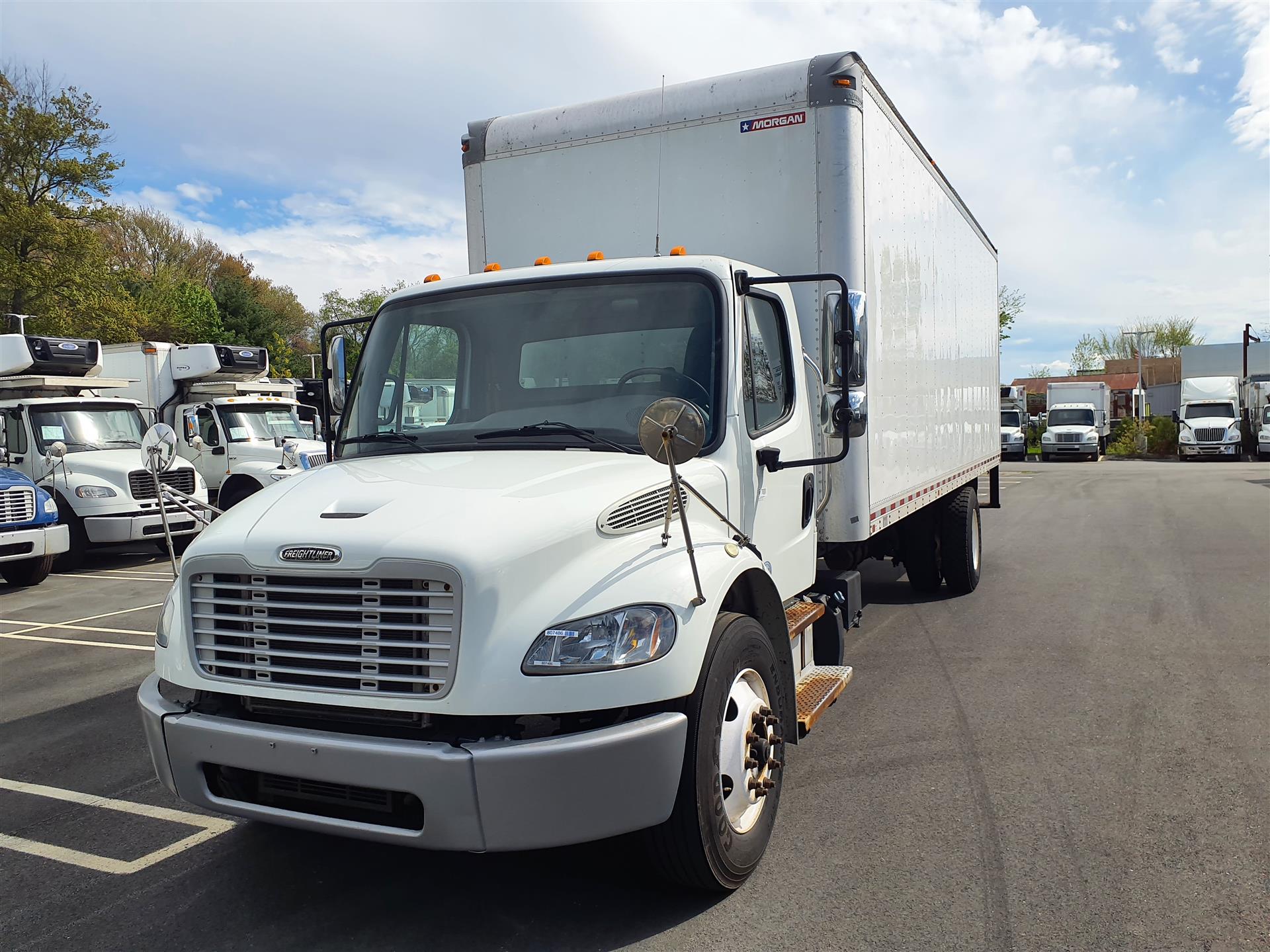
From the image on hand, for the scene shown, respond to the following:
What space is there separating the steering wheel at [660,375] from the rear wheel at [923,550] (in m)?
5.42

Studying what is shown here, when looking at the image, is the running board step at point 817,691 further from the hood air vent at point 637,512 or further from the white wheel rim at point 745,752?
the hood air vent at point 637,512

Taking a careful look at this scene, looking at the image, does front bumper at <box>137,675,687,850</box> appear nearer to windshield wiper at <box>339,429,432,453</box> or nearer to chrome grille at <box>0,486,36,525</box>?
windshield wiper at <box>339,429,432,453</box>

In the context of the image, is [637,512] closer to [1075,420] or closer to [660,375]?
[660,375]

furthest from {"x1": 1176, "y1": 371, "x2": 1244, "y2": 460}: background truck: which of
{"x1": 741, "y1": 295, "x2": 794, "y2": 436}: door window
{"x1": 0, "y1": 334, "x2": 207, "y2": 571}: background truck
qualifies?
{"x1": 741, "y1": 295, "x2": 794, "y2": 436}: door window

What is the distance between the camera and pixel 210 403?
1736 centimetres

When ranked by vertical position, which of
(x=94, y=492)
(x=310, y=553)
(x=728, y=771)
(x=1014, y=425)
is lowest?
(x=1014, y=425)

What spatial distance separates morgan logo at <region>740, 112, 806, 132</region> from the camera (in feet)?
17.8

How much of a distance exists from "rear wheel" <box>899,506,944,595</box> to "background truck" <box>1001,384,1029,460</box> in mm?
31511

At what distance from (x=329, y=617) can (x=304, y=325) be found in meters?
65.5

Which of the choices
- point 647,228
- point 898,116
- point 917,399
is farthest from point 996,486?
point 647,228

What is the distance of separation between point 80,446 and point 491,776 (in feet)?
44.7

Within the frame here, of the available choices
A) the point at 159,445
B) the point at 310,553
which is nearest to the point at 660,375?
the point at 310,553

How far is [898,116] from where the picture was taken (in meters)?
6.43

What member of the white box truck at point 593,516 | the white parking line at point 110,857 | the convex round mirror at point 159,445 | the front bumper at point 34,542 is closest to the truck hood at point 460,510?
the white box truck at point 593,516
